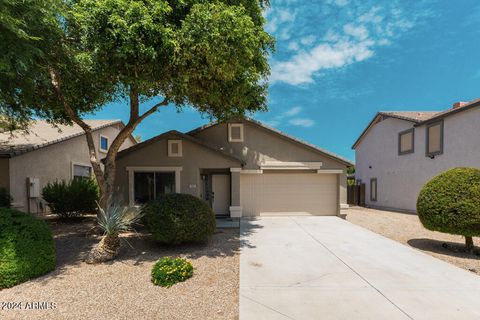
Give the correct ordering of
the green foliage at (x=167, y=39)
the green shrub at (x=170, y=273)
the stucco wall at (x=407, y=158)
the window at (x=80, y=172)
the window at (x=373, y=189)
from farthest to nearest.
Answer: the window at (x=373, y=189)
the window at (x=80, y=172)
the stucco wall at (x=407, y=158)
the green foliage at (x=167, y=39)
the green shrub at (x=170, y=273)

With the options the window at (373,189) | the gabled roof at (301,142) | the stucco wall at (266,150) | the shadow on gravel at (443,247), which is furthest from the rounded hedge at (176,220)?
the window at (373,189)

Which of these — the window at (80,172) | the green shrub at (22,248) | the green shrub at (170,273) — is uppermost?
the window at (80,172)

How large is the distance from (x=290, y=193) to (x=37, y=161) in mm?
12954

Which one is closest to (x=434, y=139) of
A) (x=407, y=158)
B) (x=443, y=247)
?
(x=407, y=158)

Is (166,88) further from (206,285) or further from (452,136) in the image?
(452,136)

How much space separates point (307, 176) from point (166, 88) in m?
8.35

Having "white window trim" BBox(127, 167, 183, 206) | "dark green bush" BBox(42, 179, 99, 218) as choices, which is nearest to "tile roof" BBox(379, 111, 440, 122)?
"white window trim" BBox(127, 167, 183, 206)

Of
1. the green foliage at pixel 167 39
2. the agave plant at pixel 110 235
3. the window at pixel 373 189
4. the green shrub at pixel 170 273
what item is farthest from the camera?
the window at pixel 373 189

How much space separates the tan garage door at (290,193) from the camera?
1264 cm

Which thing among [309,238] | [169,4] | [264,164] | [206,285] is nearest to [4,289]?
[206,285]

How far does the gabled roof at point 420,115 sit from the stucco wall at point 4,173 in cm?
2128

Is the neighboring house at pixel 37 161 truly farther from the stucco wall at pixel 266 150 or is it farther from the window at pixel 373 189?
the window at pixel 373 189

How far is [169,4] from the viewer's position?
6.08m

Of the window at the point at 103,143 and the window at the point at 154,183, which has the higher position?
the window at the point at 103,143
